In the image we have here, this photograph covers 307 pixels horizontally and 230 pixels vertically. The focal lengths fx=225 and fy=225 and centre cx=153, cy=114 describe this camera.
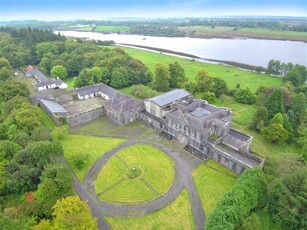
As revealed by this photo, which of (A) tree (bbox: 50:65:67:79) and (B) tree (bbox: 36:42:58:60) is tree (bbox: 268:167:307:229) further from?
(B) tree (bbox: 36:42:58:60)

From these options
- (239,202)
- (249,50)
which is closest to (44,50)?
(239,202)

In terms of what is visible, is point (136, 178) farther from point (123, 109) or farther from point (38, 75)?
point (38, 75)

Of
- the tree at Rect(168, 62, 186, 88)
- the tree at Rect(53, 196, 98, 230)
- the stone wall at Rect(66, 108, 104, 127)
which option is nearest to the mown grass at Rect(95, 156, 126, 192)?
the tree at Rect(53, 196, 98, 230)

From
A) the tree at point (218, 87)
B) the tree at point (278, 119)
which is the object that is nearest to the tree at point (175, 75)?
the tree at point (218, 87)

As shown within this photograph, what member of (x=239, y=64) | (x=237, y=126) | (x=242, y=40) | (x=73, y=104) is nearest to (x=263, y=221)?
(x=237, y=126)

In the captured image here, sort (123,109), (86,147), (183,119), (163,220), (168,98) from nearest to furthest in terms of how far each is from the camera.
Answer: (163,220)
(183,119)
(86,147)
(123,109)
(168,98)

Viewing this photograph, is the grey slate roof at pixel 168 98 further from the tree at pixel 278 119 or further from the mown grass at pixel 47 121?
the mown grass at pixel 47 121

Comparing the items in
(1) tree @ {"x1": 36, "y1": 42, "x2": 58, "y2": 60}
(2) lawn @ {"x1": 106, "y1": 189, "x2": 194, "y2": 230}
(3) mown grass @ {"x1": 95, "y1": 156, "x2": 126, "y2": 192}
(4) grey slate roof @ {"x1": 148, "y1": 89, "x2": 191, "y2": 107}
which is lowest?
(2) lawn @ {"x1": 106, "y1": 189, "x2": 194, "y2": 230}
